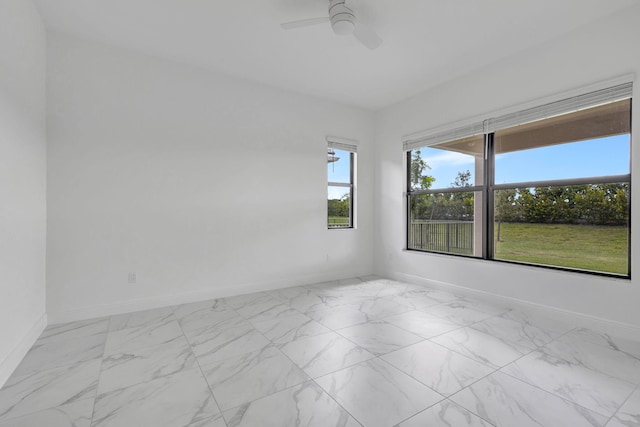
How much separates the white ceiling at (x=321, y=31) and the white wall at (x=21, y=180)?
0.53 m

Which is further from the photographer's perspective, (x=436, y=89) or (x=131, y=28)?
(x=436, y=89)

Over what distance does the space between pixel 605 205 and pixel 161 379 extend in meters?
3.91

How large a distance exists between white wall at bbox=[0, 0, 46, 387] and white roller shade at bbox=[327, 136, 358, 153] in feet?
10.7

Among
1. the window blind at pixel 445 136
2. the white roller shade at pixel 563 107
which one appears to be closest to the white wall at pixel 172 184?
the window blind at pixel 445 136

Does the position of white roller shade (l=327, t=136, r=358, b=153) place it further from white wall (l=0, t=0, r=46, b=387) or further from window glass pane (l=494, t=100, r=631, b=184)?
white wall (l=0, t=0, r=46, b=387)

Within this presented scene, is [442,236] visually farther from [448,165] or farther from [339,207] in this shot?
[339,207]

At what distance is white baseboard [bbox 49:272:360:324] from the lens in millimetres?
2861

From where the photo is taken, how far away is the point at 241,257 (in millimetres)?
3795

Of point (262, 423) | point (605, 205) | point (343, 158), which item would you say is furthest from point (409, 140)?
point (262, 423)

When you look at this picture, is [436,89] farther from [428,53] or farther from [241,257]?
[241,257]

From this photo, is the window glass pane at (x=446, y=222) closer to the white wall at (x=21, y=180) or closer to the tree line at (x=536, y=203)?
the tree line at (x=536, y=203)

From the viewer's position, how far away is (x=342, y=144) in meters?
4.70

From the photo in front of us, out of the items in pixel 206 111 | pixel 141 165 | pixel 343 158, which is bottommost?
pixel 141 165

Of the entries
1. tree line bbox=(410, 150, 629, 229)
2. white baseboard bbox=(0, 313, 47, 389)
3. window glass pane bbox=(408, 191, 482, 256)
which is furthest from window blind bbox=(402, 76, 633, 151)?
white baseboard bbox=(0, 313, 47, 389)
